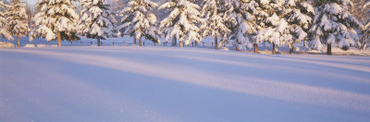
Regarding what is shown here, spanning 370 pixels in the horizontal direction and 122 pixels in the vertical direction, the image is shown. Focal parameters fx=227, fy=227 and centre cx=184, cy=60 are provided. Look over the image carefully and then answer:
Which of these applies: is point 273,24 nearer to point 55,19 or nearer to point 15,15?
point 55,19

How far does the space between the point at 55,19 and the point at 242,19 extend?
23.6m

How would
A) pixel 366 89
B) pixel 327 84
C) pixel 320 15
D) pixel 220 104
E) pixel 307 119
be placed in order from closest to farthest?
pixel 307 119 → pixel 220 104 → pixel 366 89 → pixel 327 84 → pixel 320 15

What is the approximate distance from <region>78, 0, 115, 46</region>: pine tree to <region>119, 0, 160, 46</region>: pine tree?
2.07 meters

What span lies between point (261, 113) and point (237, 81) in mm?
2443

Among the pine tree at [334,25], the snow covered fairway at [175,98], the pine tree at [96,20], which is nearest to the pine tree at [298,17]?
the pine tree at [334,25]

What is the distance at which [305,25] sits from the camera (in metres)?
26.6

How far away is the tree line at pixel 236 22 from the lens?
84.7ft

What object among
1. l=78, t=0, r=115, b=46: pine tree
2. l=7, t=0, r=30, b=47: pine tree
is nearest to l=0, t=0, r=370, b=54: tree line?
l=78, t=0, r=115, b=46: pine tree

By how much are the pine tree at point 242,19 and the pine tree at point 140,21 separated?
34.5 ft

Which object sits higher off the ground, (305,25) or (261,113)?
(305,25)

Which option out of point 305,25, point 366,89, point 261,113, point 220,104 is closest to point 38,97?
point 220,104

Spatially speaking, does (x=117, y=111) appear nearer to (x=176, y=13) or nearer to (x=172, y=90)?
(x=172, y=90)

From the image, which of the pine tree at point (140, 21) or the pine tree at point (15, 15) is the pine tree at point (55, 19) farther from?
the pine tree at point (15, 15)

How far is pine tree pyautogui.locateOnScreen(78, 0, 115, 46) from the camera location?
3036 centimetres
